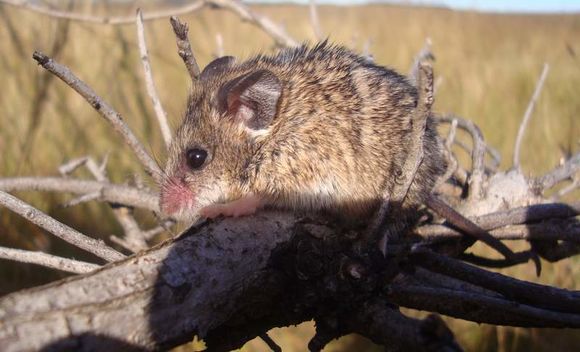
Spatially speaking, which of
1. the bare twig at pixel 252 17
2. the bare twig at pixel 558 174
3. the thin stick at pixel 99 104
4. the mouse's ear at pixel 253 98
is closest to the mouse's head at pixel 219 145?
the mouse's ear at pixel 253 98

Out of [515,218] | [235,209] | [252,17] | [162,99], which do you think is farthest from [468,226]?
[162,99]

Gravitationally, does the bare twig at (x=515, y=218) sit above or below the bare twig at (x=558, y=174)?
below

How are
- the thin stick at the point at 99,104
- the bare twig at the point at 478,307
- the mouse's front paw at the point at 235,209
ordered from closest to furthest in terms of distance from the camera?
1. the bare twig at the point at 478,307
2. the thin stick at the point at 99,104
3. the mouse's front paw at the point at 235,209

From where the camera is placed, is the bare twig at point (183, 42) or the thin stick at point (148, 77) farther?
the thin stick at point (148, 77)

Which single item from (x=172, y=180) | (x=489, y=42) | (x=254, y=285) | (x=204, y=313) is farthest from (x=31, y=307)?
(x=489, y=42)

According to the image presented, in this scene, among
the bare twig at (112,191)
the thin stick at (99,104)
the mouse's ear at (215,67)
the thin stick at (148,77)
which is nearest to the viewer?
the thin stick at (99,104)

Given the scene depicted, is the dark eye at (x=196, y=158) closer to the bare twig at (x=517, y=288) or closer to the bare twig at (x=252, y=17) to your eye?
the bare twig at (x=252, y=17)

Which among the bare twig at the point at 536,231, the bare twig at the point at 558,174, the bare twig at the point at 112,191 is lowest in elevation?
the bare twig at the point at 536,231
